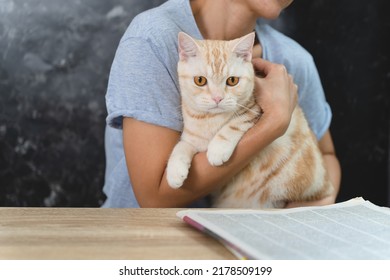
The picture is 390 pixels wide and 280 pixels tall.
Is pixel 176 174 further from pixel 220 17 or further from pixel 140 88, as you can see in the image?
pixel 220 17

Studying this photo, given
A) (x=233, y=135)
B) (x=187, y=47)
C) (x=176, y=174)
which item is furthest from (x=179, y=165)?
(x=187, y=47)

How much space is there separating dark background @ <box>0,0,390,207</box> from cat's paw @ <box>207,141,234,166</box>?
598 millimetres

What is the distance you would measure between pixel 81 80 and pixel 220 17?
48 centimetres

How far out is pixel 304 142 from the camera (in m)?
1.17

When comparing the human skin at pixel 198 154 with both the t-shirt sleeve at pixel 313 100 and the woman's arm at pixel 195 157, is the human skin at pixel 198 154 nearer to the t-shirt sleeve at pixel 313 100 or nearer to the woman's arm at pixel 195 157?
the woman's arm at pixel 195 157

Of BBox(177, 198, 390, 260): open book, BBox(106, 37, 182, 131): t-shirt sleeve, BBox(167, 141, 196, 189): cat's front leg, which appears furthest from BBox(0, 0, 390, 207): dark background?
BBox(177, 198, 390, 260): open book

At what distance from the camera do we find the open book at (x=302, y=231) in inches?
23.9

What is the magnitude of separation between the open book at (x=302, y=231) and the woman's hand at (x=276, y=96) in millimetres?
241

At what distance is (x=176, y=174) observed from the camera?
0.96 metres

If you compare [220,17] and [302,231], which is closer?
[302,231]

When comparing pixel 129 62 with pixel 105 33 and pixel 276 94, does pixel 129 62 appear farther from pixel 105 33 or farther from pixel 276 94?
pixel 105 33

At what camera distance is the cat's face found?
100 centimetres

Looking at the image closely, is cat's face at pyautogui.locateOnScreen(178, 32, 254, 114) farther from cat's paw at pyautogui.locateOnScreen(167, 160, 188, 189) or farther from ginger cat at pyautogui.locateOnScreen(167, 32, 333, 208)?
cat's paw at pyautogui.locateOnScreen(167, 160, 188, 189)

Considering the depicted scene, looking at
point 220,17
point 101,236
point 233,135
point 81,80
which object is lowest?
point 101,236
